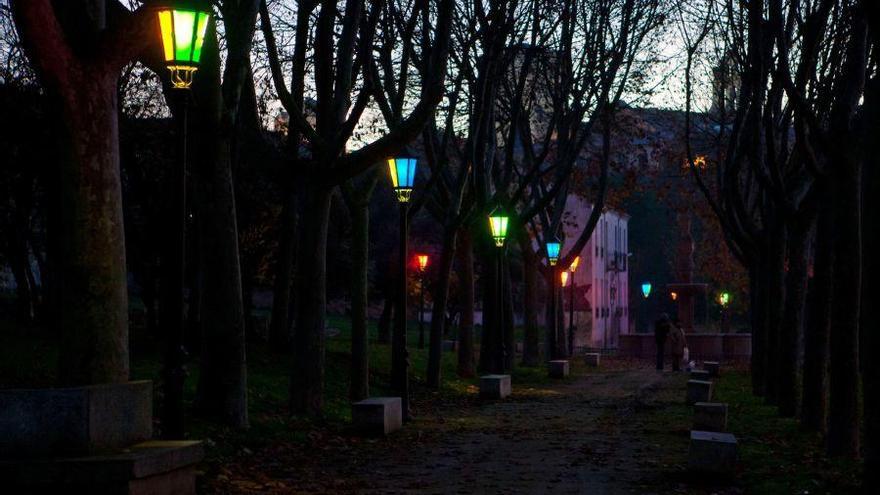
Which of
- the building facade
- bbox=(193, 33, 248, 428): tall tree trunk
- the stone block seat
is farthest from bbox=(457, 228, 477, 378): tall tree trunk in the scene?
the building facade

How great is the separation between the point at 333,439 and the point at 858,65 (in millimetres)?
7889

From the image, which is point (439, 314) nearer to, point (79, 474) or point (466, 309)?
point (466, 309)

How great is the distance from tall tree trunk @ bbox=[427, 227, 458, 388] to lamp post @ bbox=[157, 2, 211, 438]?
15168mm

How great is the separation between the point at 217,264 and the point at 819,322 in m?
7.57

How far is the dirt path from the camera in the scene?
38.4 feet

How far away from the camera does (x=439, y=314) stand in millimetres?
26891

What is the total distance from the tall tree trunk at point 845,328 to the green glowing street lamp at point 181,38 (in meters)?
7.55

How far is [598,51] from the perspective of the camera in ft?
108

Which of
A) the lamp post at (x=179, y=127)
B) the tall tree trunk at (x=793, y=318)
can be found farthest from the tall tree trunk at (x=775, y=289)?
the lamp post at (x=179, y=127)

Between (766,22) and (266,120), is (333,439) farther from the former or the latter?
(266,120)

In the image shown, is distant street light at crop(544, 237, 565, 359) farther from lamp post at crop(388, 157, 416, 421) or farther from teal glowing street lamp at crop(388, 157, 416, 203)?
teal glowing street lamp at crop(388, 157, 416, 203)

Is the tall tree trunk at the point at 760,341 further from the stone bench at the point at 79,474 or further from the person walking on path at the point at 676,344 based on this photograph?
the stone bench at the point at 79,474

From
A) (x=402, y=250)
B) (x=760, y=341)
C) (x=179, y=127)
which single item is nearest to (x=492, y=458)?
(x=402, y=250)

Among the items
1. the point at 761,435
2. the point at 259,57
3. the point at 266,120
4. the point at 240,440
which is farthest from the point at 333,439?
the point at 266,120
